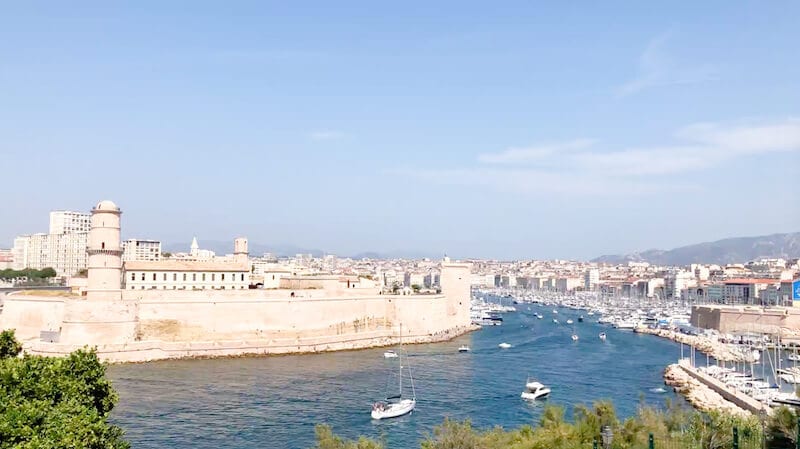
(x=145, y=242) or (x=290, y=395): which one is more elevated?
(x=145, y=242)

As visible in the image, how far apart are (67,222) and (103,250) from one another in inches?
2518

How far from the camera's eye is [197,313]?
2711cm

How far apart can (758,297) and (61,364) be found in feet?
203

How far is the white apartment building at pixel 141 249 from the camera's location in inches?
2564

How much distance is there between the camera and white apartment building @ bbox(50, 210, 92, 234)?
80.9 meters

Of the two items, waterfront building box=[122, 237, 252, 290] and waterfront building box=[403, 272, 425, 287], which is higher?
waterfront building box=[122, 237, 252, 290]

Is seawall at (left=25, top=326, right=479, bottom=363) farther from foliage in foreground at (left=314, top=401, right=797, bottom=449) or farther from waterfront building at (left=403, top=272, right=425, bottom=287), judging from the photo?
waterfront building at (left=403, top=272, right=425, bottom=287)

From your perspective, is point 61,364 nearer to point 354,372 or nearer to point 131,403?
point 131,403

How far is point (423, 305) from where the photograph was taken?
115 ft

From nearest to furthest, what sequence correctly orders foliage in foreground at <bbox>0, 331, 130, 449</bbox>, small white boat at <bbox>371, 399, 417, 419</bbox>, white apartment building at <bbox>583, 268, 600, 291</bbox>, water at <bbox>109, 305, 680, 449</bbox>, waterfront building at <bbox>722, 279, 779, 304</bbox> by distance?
foliage in foreground at <bbox>0, 331, 130, 449</bbox>
water at <bbox>109, 305, 680, 449</bbox>
small white boat at <bbox>371, 399, 417, 419</bbox>
waterfront building at <bbox>722, 279, 779, 304</bbox>
white apartment building at <bbox>583, 268, 600, 291</bbox>

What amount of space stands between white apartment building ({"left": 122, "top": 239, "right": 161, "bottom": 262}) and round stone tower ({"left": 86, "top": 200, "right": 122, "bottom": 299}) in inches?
1648

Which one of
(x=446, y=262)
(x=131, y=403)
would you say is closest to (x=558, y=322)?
(x=446, y=262)

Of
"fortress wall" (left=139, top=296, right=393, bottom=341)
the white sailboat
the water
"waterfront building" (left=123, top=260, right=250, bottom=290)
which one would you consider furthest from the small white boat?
"waterfront building" (left=123, top=260, right=250, bottom=290)

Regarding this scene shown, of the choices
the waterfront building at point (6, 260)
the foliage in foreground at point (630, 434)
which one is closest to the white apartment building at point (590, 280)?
the waterfront building at point (6, 260)
